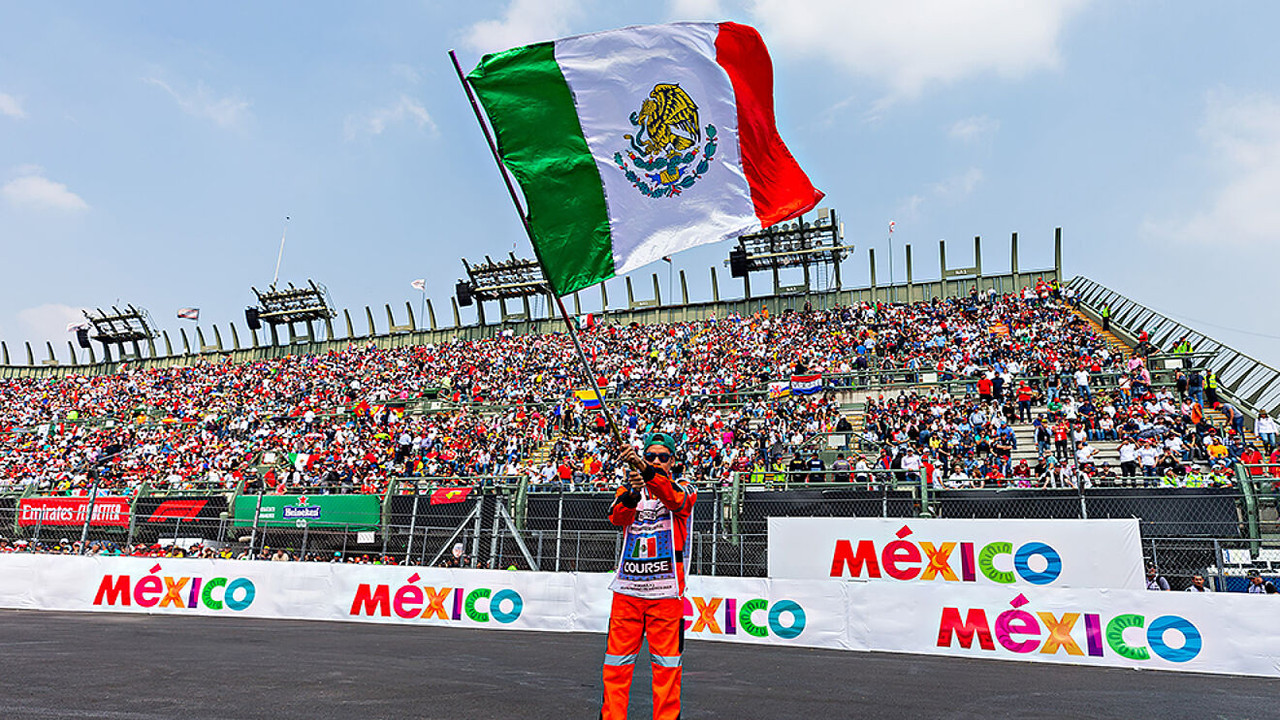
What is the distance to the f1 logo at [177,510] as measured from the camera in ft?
55.2

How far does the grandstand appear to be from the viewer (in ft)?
47.0

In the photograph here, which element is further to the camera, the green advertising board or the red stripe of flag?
the green advertising board

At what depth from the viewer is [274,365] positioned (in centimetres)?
4322

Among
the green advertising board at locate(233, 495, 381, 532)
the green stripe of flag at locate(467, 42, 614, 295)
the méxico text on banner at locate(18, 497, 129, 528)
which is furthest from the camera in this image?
the méxico text on banner at locate(18, 497, 129, 528)

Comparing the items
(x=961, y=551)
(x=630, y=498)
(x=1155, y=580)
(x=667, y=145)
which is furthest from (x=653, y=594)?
(x=1155, y=580)

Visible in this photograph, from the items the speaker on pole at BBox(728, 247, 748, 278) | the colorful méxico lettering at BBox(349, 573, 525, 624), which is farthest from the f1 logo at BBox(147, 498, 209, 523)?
the speaker on pole at BBox(728, 247, 748, 278)

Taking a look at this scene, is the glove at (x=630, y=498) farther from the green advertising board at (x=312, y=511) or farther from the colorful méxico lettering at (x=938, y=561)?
the green advertising board at (x=312, y=511)

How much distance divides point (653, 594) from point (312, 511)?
1354 cm

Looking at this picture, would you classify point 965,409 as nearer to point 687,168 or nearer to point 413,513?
point 413,513

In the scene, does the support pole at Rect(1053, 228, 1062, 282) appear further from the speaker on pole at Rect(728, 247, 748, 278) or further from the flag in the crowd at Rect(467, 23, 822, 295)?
the flag in the crowd at Rect(467, 23, 822, 295)

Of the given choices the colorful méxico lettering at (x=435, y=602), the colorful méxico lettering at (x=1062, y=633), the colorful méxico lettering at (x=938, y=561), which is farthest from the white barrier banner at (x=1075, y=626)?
the colorful méxico lettering at (x=435, y=602)

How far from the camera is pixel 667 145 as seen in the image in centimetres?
670

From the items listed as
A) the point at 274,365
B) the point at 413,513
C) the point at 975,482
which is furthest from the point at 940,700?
the point at 274,365

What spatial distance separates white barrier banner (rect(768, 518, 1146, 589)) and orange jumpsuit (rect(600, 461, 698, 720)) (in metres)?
6.55
